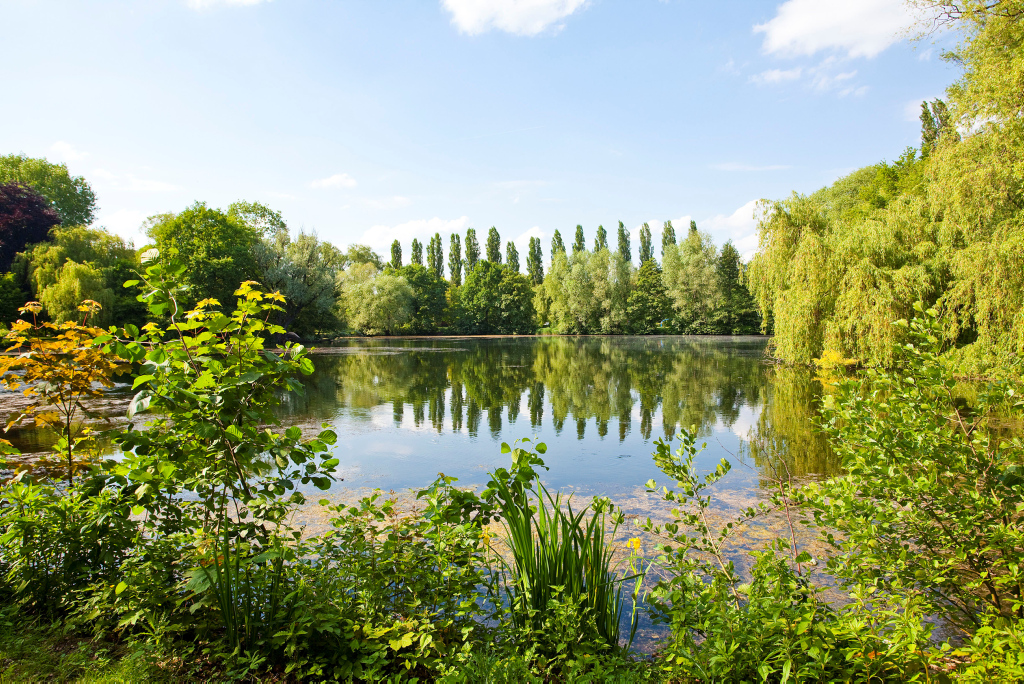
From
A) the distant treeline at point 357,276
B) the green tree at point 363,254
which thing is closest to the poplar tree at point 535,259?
the distant treeline at point 357,276

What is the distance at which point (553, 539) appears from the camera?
8.89 ft

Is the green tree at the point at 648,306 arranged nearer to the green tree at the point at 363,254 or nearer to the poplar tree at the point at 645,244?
the poplar tree at the point at 645,244

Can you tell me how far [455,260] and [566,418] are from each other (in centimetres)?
6045

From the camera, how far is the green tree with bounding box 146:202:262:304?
2953 cm

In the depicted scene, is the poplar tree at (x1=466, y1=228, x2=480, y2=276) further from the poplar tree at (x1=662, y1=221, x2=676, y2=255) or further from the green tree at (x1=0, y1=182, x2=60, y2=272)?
the green tree at (x1=0, y1=182, x2=60, y2=272)

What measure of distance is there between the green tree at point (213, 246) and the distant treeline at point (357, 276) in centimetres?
9

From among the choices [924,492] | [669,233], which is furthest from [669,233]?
[924,492]

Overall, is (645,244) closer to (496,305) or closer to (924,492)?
(496,305)

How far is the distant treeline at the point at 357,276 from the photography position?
24.5 metres

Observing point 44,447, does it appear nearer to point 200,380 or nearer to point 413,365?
A: point 200,380

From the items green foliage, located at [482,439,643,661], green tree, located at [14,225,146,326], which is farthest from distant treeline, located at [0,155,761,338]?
green foliage, located at [482,439,643,661]

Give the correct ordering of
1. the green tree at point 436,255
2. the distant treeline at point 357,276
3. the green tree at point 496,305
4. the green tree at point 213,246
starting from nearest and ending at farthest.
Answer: the distant treeline at point 357,276 < the green tree at point 213,246 < the green tree at point 496,305 < the green tree at point 436,255

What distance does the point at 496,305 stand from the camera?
56250 millimetres

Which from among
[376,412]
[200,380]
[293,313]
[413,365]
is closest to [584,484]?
[200,380]
